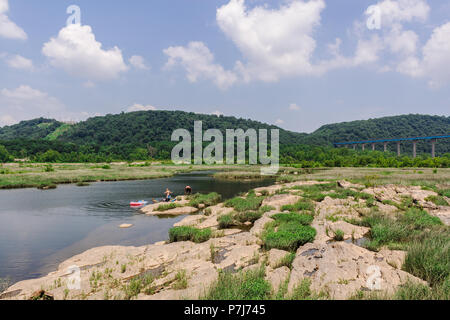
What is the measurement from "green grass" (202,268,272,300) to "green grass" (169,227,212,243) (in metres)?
6.41

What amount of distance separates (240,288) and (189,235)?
833cm

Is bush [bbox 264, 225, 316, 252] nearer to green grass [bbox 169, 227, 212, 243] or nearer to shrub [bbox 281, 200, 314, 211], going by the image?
green grass [bbox 169, 227, 212, 243]

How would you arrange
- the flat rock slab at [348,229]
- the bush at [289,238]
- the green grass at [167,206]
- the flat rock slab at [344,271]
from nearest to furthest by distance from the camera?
the flat rock slab at [344,271], the bush at [289,238], the flat rock slab at [348,229], the green grass at [167,206]

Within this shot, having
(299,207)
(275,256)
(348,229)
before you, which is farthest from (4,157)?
(348,229)

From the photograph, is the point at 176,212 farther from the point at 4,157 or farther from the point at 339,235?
the point at 4,157

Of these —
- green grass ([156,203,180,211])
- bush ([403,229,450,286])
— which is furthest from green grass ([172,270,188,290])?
green grass ([156,203,180,211])

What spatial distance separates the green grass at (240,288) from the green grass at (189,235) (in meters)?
6.41

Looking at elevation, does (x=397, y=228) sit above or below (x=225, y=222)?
above

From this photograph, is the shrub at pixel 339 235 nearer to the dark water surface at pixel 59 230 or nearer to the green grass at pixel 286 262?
the green grass at pixel 286 262

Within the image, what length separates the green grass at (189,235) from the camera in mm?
14959

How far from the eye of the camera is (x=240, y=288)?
7613 mm

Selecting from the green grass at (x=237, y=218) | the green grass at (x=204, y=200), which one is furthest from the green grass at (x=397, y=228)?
the green grass at (x=204, y=200)
